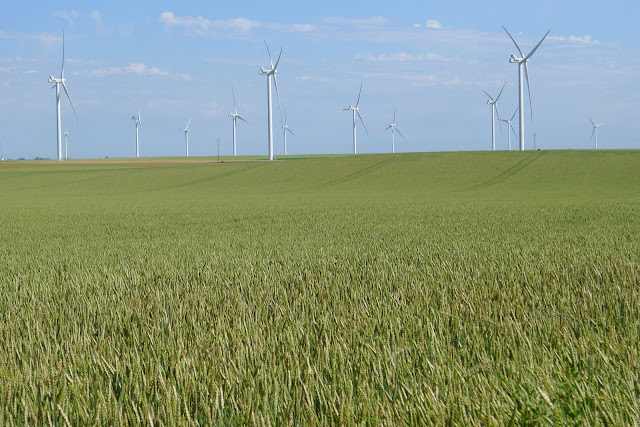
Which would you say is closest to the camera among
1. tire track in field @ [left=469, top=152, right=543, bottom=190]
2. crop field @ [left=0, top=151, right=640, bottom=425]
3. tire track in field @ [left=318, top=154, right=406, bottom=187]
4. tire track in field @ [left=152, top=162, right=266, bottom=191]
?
crop field @ [left=0, top=151, right=640, bottom=425]

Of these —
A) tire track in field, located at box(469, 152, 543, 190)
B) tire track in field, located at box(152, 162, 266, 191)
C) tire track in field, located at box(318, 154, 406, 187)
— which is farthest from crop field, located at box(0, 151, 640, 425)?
tire track in field, located at box(152, 162, 266, 191)

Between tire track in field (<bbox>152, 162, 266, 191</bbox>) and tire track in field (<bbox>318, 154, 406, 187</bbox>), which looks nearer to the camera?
tire track in field (<bbox>318, 154, 406, 187</bbox>)

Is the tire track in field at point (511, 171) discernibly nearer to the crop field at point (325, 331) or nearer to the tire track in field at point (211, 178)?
the tire track in field at point (211, 178)

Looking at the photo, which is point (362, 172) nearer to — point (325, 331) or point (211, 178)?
point (211, 178)

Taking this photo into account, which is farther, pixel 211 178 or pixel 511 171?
pixel 211 178

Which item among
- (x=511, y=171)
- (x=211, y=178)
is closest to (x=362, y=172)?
(x=511, y=171)

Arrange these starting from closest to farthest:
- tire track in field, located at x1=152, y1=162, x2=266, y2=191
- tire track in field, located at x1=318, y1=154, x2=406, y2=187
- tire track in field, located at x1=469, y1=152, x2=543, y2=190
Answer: tire track in field, located at x1=469, y1=152, x2=543, y2=190, tire track in field, located at x1=318, y1=154, x2=406, y2=187, tire track in field, located at x1=152, y1=162, x2=266, y2=191

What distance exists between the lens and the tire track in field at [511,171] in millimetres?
52938

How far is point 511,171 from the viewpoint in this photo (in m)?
59.9

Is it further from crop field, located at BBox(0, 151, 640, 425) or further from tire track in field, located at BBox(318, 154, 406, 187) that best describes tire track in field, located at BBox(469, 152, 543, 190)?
crop field, located at BBox(0, 151, 640, 425)

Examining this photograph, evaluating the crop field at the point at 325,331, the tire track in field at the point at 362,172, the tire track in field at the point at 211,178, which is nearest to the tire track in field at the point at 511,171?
the tire track in field at the point at 362,172

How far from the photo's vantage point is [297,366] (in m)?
3.60

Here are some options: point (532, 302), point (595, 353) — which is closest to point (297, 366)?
point (595, 353)

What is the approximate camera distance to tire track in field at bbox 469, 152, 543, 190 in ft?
174
